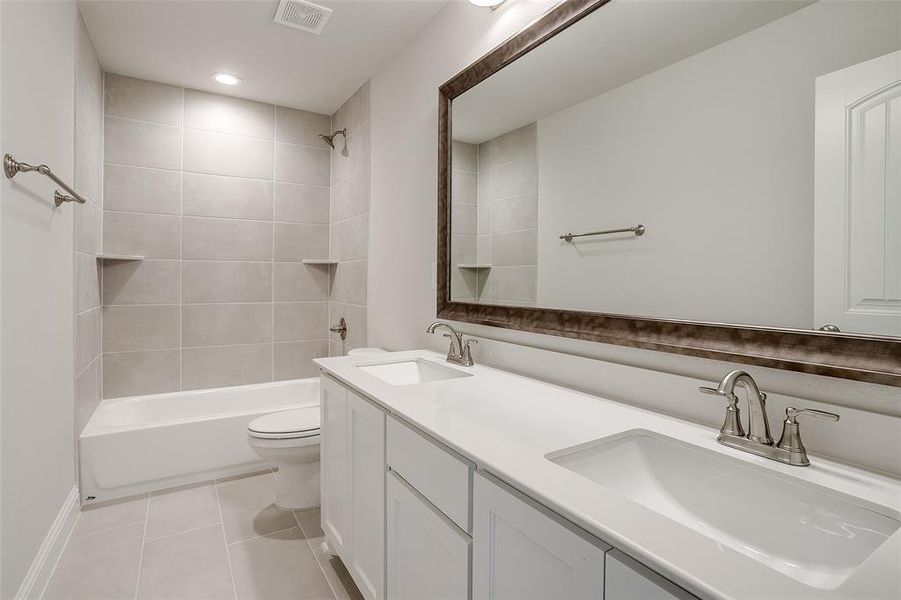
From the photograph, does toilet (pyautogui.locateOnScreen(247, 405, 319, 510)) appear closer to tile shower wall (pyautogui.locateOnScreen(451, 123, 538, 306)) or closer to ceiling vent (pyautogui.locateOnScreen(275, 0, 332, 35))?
tile shower wall (pyautogui.locateOnScreen(451, 123, 538, 306))

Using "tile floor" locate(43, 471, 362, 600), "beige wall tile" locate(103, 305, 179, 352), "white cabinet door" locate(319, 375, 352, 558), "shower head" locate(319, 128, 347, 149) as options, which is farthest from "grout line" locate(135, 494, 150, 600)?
"shower head" locate(319, 128, 347, 149)

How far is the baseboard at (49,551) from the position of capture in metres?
1.55

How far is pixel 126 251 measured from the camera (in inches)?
112

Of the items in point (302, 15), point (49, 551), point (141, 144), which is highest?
point (302, 15)

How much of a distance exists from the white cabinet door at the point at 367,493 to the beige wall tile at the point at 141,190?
7.39 ft

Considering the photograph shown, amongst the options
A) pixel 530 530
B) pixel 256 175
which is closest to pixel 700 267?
pixel 530 530

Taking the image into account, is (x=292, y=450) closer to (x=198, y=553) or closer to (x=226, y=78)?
(x=198, y=553)

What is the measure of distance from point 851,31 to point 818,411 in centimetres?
70

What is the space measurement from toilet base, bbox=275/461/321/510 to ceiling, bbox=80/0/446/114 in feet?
7.02

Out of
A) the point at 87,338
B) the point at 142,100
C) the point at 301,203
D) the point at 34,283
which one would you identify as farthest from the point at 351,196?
the point at 34,283

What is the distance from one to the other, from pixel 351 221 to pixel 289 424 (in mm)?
1421

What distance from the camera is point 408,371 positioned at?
1952mm

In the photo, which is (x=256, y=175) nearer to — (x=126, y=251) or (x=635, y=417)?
(x=126, y=251)

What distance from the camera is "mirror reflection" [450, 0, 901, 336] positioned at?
83 centimetres
